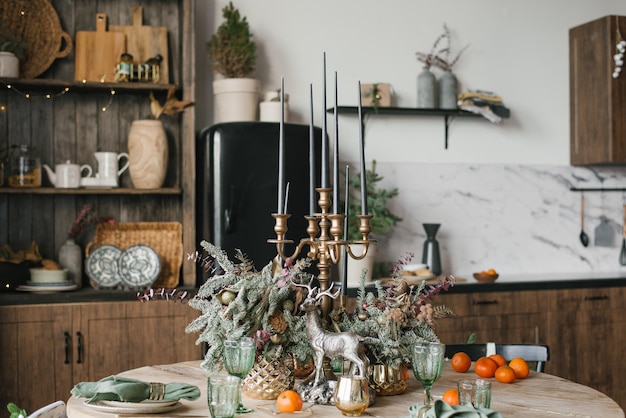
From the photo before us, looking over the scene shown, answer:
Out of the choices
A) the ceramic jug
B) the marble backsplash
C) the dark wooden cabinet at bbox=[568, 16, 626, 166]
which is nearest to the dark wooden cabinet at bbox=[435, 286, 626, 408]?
the marble backsplash

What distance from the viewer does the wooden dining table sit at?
6.80 ft

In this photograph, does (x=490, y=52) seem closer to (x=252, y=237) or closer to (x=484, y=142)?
(x=484, y=142)

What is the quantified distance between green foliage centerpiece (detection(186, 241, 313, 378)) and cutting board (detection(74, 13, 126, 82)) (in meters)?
2.37

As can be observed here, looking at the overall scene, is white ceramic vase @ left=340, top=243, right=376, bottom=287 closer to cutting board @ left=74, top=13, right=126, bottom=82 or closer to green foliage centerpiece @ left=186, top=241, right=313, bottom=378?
cutting board @ left=74, top=13, right=126, bottom=82

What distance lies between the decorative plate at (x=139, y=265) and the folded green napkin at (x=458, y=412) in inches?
100

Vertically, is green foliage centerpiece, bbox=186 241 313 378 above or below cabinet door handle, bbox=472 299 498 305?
above

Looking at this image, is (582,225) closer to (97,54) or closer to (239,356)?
(97,54)

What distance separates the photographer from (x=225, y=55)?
442cm

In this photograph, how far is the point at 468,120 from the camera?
16.7 ft

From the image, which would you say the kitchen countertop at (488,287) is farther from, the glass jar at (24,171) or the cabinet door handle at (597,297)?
the glass jar at (24,171)

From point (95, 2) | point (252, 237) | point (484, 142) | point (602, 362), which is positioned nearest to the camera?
point (252, 237)

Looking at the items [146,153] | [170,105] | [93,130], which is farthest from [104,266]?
[170,105]

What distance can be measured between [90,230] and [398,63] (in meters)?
2.01

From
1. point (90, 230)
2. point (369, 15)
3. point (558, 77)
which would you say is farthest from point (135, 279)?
point (558, 77)
